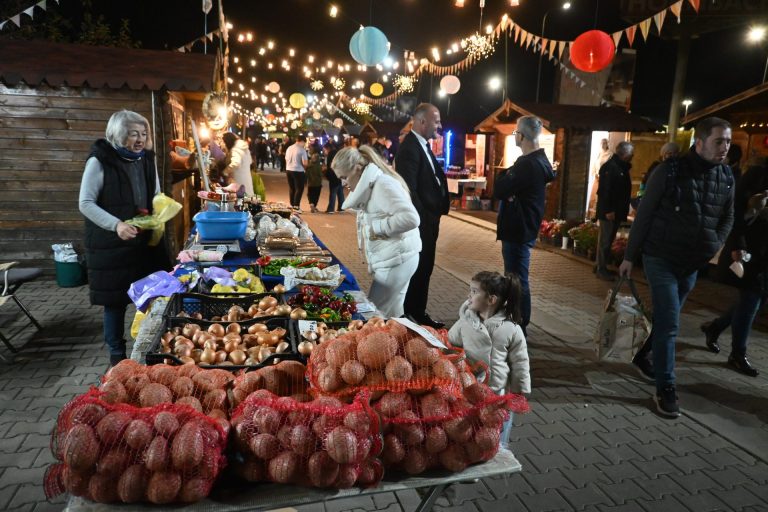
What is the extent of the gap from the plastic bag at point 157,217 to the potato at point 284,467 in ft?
9.83

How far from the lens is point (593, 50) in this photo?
8398 millimetres

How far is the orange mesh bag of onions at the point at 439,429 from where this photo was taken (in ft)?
6.04

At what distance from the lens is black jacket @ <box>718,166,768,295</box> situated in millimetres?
4898

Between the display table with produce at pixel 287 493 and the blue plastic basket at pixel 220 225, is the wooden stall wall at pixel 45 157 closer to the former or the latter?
the blue plastic basket at pixel 220 225

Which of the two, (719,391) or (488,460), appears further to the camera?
(719,391)

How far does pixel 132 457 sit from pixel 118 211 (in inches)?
117

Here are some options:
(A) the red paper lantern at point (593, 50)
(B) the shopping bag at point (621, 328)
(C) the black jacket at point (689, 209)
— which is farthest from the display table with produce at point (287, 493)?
(A) the red paper lantern at point (593, 50)

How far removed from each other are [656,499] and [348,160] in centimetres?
312

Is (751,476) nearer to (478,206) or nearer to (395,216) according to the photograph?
(395,216)

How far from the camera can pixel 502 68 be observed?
75.3 ft

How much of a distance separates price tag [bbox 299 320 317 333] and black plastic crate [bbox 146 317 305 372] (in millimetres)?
88

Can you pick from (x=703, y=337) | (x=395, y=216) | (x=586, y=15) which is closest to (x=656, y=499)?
(x=395, y=216)

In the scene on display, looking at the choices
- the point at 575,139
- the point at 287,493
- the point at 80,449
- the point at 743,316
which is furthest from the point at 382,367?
the point at 575,139

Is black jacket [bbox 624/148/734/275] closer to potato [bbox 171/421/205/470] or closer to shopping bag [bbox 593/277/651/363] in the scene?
shopping bag [bbox 593/277/651/363]
